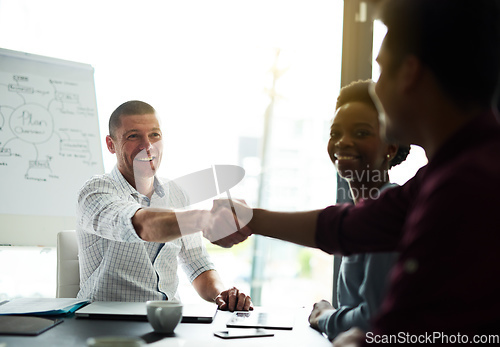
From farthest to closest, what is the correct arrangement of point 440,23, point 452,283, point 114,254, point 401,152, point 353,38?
point 353,38 → point 114,254 → point 401,152 → point 440,23 → point 452,283

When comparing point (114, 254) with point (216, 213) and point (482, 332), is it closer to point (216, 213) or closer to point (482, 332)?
point (216, 213)

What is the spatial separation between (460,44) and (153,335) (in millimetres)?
934

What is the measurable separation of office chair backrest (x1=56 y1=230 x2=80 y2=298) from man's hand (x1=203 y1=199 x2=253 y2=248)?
2.41 ft

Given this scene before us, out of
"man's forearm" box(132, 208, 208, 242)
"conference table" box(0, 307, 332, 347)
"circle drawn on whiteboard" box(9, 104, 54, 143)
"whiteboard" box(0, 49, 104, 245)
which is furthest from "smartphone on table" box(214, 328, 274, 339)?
"circle drawn on whiteboard" box(9, 104, 54, 143)

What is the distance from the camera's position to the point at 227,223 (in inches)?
57.9

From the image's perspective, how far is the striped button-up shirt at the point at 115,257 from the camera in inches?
70.7

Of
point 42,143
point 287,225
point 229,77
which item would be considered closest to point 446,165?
point 287,225

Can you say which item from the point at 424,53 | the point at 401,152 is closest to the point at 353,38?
the point at 401,152

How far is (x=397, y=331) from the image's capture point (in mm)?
573

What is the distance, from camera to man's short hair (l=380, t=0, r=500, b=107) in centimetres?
66

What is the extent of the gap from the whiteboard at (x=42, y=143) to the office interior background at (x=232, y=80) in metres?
0.09

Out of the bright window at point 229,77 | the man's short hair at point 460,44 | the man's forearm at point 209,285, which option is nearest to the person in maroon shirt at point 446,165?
the man's short hair at point 460,44

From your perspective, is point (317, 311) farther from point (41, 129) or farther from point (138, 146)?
point (41, 129)

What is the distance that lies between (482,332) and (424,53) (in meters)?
0.39
